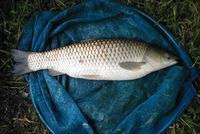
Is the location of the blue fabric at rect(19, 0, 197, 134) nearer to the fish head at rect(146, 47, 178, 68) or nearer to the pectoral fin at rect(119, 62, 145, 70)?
the fish head at rect(146, 47, 178, 68)

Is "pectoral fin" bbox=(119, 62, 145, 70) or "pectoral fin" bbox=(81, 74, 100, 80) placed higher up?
"pectoral fin" bbox=(119, 62, 145, 70)

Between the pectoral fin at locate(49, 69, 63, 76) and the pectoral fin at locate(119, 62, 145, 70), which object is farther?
the pectoral fin at locate(49, 69, 63, 76)

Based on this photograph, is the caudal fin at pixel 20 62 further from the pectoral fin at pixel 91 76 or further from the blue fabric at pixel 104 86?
the pectoral fin at pixel 91 76

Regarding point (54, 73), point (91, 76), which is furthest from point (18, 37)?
point (91, 76)

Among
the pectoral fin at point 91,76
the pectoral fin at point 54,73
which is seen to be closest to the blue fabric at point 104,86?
the pectoral fin at point 54,73

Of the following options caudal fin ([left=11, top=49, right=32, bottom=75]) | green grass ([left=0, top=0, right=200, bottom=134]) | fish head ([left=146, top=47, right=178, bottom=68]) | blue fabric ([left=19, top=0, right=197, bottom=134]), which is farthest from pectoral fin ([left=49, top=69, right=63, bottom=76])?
fish head ([left=146, top=47, right=178, bottom=68])

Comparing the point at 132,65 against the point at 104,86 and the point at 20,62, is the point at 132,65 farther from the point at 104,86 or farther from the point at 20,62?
the point at 20,62
